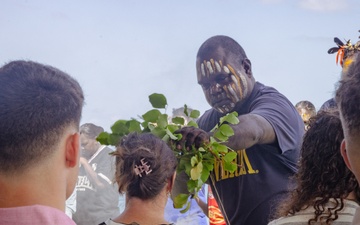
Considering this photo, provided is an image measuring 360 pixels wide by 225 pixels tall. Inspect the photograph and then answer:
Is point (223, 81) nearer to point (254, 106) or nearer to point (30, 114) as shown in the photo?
point (254, 106)

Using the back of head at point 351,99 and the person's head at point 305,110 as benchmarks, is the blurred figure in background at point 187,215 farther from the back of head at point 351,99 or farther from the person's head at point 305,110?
the back of head at point 351,99

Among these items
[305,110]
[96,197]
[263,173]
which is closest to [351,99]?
[263,173]

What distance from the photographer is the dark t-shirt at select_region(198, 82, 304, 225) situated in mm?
3430

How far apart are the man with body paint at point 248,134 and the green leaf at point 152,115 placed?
0.57 ft

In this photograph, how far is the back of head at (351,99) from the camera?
1.38 meters

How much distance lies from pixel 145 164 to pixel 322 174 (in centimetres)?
87

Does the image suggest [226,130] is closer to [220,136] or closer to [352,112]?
[220,136]

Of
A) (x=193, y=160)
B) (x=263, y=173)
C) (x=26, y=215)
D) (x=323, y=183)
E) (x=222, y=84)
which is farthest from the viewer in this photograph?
(x=222, y=84)

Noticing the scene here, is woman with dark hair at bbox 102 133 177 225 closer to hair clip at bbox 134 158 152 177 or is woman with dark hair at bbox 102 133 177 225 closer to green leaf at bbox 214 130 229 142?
hair clip at bbox 134 158 152 177

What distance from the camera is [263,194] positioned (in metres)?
3.44

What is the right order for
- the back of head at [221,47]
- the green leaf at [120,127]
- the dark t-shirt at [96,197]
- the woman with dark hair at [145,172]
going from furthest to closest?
the dark t-shirt at [96,197] < the back of head at [221,47] < the green leaf at [120,127] < the woman with dark hair at [145,172]

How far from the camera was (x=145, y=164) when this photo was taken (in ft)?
10.1

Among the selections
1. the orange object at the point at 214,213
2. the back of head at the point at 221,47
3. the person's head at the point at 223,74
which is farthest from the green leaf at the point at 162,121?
the orange object at the point at 214,213

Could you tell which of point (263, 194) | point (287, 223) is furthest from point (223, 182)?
point (287, 223)
